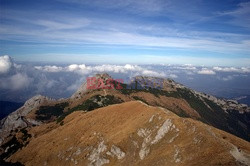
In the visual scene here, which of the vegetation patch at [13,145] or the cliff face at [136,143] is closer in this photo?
the cliff face at [136,143]

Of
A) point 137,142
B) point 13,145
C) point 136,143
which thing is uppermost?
point 137,142

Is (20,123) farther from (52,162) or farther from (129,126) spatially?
(129,126)

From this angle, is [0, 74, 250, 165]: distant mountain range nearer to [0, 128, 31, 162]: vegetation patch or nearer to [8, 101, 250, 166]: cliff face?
[8, 101, 250, 166]: cliff face

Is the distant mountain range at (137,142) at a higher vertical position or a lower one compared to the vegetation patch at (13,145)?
higher

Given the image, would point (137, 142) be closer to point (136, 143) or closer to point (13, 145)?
point (136, 143)

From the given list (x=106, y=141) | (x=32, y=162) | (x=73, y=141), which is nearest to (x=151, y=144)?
(x=106, y=141)

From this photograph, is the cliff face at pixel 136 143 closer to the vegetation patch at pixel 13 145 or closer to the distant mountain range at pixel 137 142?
the distant mountain range at pixel 137 142

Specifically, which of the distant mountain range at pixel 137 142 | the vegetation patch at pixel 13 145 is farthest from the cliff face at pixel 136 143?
the vegetation patch at pixel 13 145

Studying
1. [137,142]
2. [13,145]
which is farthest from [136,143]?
[13,145]
